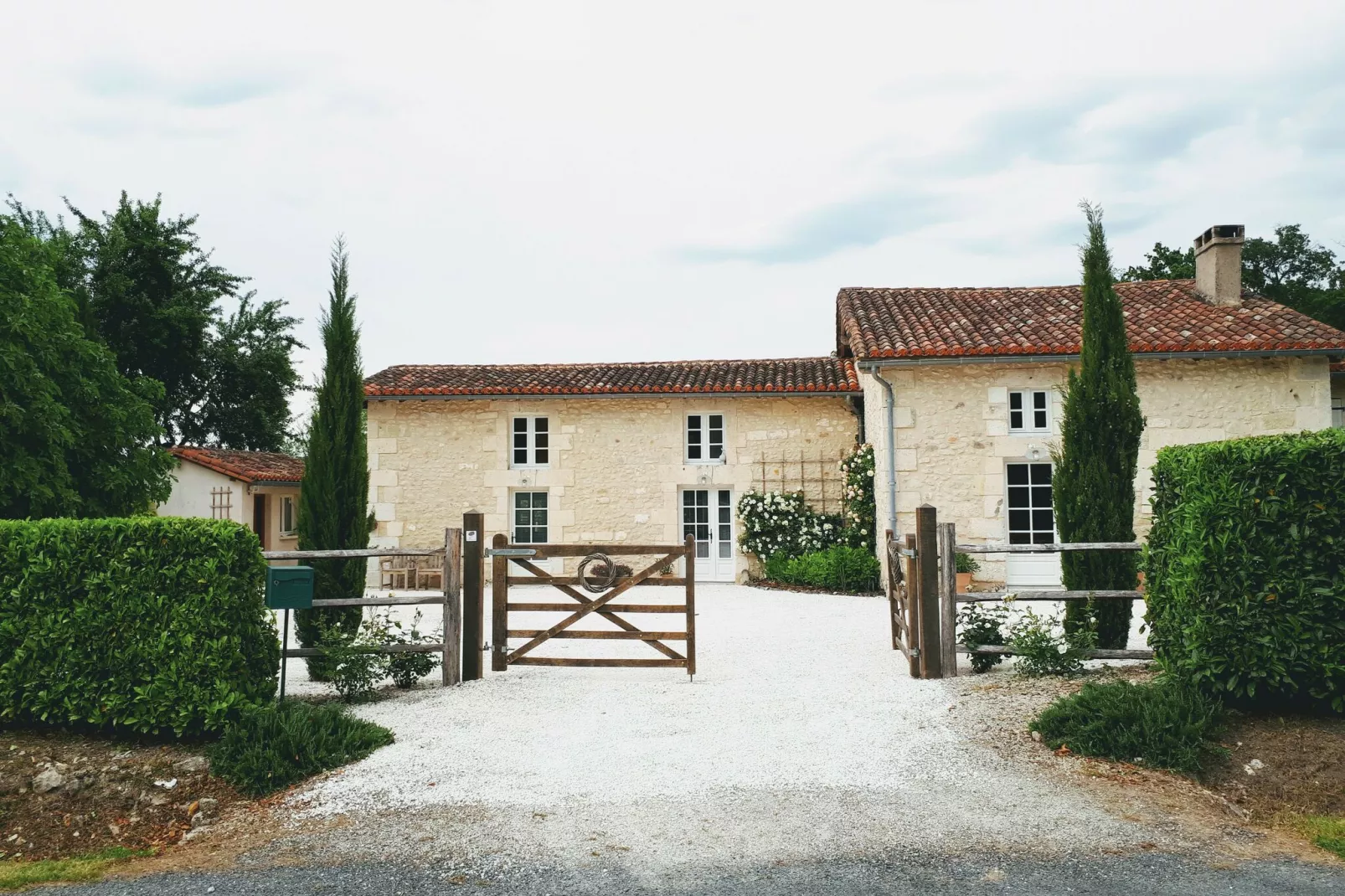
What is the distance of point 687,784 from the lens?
4.81m

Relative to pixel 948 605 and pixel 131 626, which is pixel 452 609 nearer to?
pixel 131 626

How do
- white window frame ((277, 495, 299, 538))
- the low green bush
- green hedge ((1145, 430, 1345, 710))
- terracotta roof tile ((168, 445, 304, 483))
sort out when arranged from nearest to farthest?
green hedge ((1145, 430, 1345, 710)) → the low green bush → terracotta roof tile ((168, 445, 304, 483)) → white window frame ((277, 495, 299, 538))

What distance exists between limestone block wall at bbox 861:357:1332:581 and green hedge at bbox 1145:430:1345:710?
8.26 m

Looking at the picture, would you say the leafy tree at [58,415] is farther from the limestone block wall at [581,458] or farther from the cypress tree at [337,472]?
the cypress tree at [337,472]

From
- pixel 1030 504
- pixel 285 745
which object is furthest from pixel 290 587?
pixel 1030 504

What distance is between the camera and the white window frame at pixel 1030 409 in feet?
45.0

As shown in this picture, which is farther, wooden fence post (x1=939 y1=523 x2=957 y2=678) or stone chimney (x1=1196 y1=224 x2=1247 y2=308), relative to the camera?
stone chimney (x1=1196 y1=224 x2=1247 y2=308)

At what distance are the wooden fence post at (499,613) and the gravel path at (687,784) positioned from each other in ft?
0.61

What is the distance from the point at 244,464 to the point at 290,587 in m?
16.7

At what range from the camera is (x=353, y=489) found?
7.69 m

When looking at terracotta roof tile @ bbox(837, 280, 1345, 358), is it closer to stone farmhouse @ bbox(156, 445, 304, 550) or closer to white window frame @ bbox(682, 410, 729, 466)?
white window frame @ bbox(682, 410, 729, 466)

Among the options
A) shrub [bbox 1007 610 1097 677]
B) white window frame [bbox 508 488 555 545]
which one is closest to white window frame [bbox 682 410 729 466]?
white window frame [bbox 508 488 555 545]

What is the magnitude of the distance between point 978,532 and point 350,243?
9823 mm

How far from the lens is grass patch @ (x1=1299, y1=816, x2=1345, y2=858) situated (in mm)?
3901
